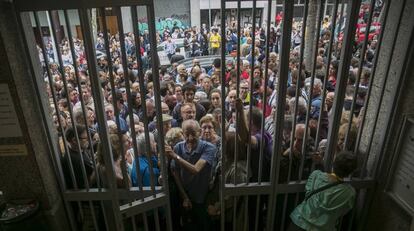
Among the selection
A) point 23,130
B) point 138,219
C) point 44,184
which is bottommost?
point 138,219

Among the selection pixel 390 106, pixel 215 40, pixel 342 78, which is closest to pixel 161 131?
pixel 342 78

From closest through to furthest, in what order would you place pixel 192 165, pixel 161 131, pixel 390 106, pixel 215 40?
pixel 161 131
pixel 390 106
pixel 192 165
pixel 215 40

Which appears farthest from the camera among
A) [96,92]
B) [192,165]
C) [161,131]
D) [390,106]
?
[192,165]

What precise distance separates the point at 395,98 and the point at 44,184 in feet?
8.42

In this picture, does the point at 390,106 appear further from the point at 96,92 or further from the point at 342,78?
the point at 96,92

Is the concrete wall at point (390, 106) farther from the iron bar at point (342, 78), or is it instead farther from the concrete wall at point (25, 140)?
the concrete wall at point (25, 140)

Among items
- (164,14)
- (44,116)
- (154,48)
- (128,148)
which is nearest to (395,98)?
(154,48)

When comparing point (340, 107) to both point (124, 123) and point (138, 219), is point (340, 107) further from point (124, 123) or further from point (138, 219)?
point (124, 123)

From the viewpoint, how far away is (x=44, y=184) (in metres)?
2.24

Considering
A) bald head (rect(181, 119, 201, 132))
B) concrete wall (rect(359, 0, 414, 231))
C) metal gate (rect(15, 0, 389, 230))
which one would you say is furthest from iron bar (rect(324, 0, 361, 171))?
bald head (rect(181, 119, 201, 132))

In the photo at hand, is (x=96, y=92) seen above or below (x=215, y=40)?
above

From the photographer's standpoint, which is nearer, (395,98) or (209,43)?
(395,98)

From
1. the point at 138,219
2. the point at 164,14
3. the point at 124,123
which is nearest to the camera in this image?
the point at 138,219

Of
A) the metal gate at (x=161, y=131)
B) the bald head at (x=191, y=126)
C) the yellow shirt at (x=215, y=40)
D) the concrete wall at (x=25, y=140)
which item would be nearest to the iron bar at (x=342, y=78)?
the metal gate at (x=161, y=131)
